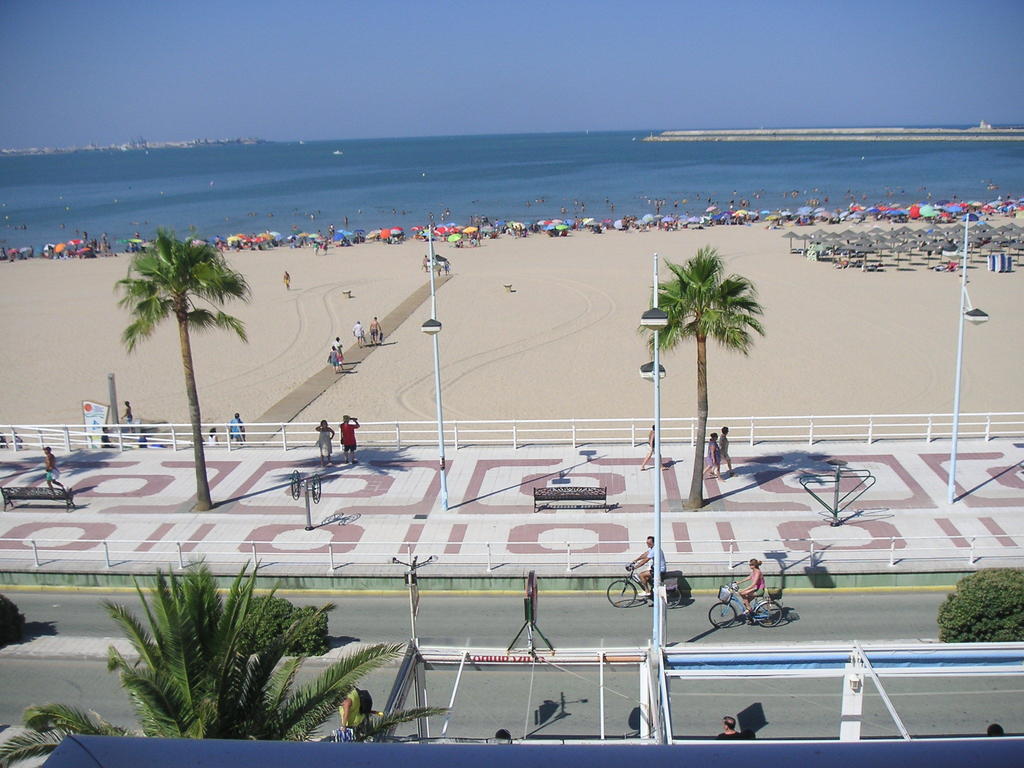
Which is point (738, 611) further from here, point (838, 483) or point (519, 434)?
point (519, 434)

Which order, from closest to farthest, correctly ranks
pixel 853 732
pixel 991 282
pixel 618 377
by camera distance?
pixel 853 732 < pixel 618 377 < pixel 991 282

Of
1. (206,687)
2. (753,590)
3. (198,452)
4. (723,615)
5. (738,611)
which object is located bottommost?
(723,615)

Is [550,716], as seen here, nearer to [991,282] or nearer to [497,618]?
[497,618]

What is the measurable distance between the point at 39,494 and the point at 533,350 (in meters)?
18.8

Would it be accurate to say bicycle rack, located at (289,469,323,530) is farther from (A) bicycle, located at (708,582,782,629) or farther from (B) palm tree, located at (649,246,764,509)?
(A) bicycle, located at (708,582,782,629)

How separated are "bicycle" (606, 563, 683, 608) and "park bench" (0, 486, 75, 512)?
12334 millimetres

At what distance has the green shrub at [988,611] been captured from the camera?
13.0 meters

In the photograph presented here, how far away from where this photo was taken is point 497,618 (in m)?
15.5

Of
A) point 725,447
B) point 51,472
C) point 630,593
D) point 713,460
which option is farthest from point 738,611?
point 51,472

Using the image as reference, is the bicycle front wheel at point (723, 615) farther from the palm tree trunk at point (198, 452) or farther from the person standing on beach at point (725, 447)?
the palm tree trunk at point (198, 452)

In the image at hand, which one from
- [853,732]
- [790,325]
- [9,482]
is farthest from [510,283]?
[853,732]

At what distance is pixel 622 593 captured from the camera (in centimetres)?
1603

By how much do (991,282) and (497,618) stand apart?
39310 millimetres

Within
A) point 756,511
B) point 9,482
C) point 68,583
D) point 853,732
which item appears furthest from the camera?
point 9,482
